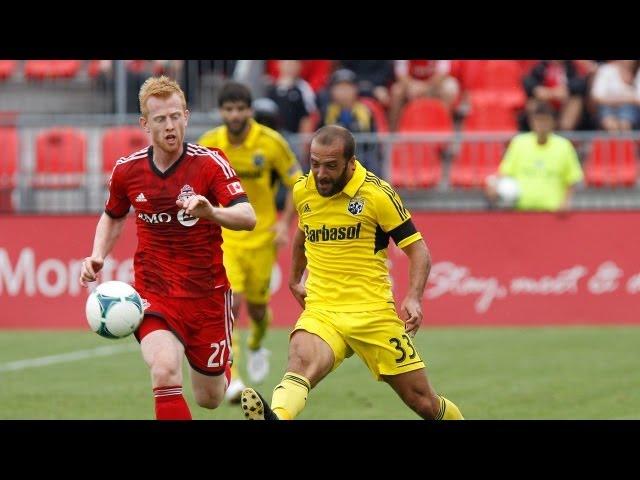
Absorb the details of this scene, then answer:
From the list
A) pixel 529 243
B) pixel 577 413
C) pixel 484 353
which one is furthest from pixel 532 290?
pixel 577 413

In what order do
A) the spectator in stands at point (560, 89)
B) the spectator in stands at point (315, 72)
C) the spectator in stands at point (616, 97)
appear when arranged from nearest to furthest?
the spectator in stands at point (616, 97), the spectator in stands at point (560, 89), the spectator in stands at point (315, 72)

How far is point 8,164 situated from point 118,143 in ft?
5.24

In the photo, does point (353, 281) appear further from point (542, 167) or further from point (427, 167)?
point (427, 167)

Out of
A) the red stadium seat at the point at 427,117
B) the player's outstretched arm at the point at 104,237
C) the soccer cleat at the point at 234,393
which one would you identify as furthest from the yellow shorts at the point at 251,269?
the red stadium seat at the point at 427,117

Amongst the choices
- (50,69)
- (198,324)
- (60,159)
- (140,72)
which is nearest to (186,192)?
(198,324)

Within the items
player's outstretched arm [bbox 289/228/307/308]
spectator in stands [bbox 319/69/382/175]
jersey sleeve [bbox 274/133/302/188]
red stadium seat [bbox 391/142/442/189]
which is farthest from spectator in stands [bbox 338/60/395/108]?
player's outstretched arm [bbox 289/228/307/308]

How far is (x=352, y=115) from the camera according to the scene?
1955 cm

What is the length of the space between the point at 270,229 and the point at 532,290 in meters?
6.20

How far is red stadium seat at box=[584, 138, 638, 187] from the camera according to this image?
19328 millimetres

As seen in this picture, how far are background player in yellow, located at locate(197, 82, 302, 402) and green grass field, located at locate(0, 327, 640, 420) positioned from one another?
669 mm

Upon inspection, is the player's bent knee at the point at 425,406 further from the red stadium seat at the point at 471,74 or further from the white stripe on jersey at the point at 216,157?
the red stadium seat at the point at 471,74

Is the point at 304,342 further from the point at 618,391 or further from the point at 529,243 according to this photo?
the point at 529,243

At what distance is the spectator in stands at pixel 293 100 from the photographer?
20078mm

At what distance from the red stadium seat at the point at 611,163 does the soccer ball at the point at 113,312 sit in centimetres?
1241
